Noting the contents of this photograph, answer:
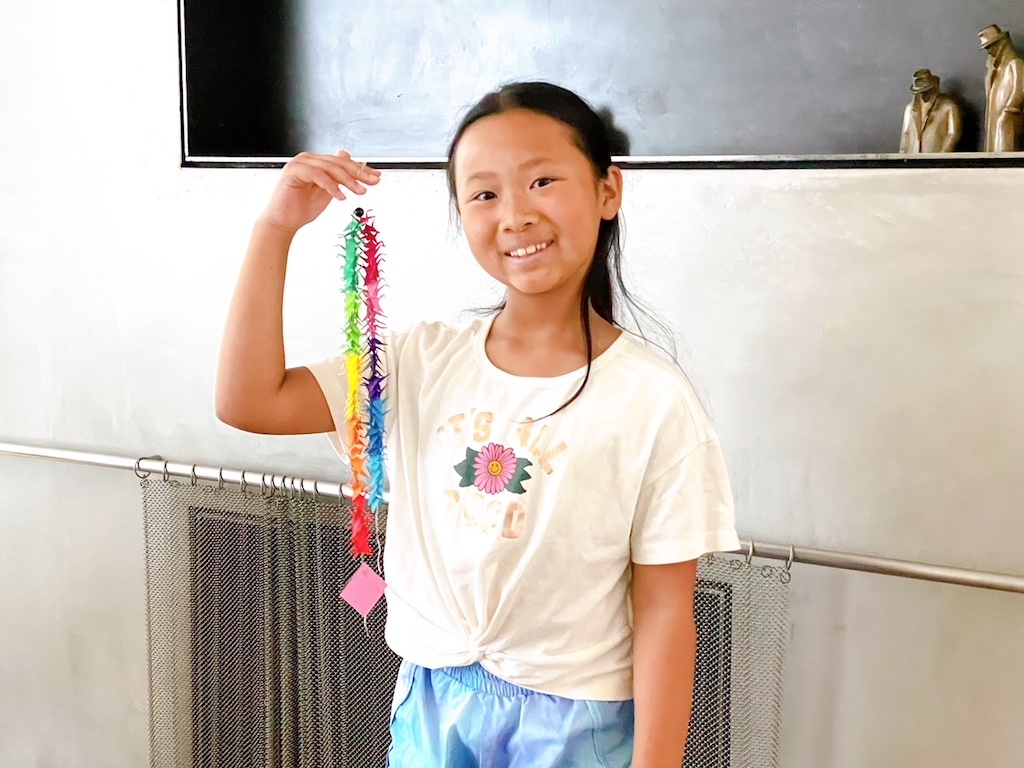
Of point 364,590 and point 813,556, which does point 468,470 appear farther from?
point 813,556

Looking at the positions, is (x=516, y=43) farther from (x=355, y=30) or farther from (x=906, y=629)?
(x=906, y=629)

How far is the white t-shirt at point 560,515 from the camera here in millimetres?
892

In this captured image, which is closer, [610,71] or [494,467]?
[494,467]

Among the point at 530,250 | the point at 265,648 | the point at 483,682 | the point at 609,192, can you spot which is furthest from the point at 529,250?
the point at 265,648

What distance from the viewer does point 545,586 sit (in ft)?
2.96

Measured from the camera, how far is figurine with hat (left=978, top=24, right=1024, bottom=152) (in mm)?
1146

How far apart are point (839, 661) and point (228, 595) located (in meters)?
0.92

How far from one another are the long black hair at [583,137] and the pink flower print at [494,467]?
61 mm

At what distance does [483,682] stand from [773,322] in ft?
2.01

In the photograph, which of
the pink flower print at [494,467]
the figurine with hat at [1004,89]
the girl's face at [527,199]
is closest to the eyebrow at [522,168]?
the girl's face at [527,199]

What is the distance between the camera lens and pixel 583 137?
94cm

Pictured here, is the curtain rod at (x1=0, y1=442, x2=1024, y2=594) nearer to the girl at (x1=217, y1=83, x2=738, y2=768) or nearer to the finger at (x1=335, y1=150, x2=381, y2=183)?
the girl at (x1=217, y1=83, x2=738, y2=768)

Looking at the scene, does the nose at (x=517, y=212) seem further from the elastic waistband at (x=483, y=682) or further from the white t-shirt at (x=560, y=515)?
the elastic waistband at (x=483, y=682)

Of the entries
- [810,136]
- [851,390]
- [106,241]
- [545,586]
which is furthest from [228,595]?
[810,136]
